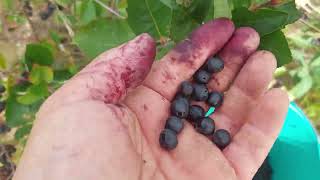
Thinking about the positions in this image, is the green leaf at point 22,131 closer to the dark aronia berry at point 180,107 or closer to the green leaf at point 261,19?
the dark aronia berry at point 180,107

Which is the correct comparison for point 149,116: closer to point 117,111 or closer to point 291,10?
point 117,111

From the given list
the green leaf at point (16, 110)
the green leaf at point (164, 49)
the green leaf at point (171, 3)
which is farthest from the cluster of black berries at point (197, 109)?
the green leaf at point (16, 110)

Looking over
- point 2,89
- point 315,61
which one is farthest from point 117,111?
point 315,61

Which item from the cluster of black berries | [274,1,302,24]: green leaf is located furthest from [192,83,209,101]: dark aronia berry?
[274,1,302,24]: green leaf

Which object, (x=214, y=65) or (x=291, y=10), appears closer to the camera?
(x=291, y=10)

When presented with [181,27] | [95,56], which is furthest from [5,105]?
[181,27]

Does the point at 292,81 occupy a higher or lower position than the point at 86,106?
lower

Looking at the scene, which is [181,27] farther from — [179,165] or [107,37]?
[179,165]

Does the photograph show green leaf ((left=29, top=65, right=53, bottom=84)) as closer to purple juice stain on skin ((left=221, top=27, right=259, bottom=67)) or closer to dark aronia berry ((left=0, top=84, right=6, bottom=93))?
dark aronia berry ((left=0, top=84, right=6, bottom=93))
